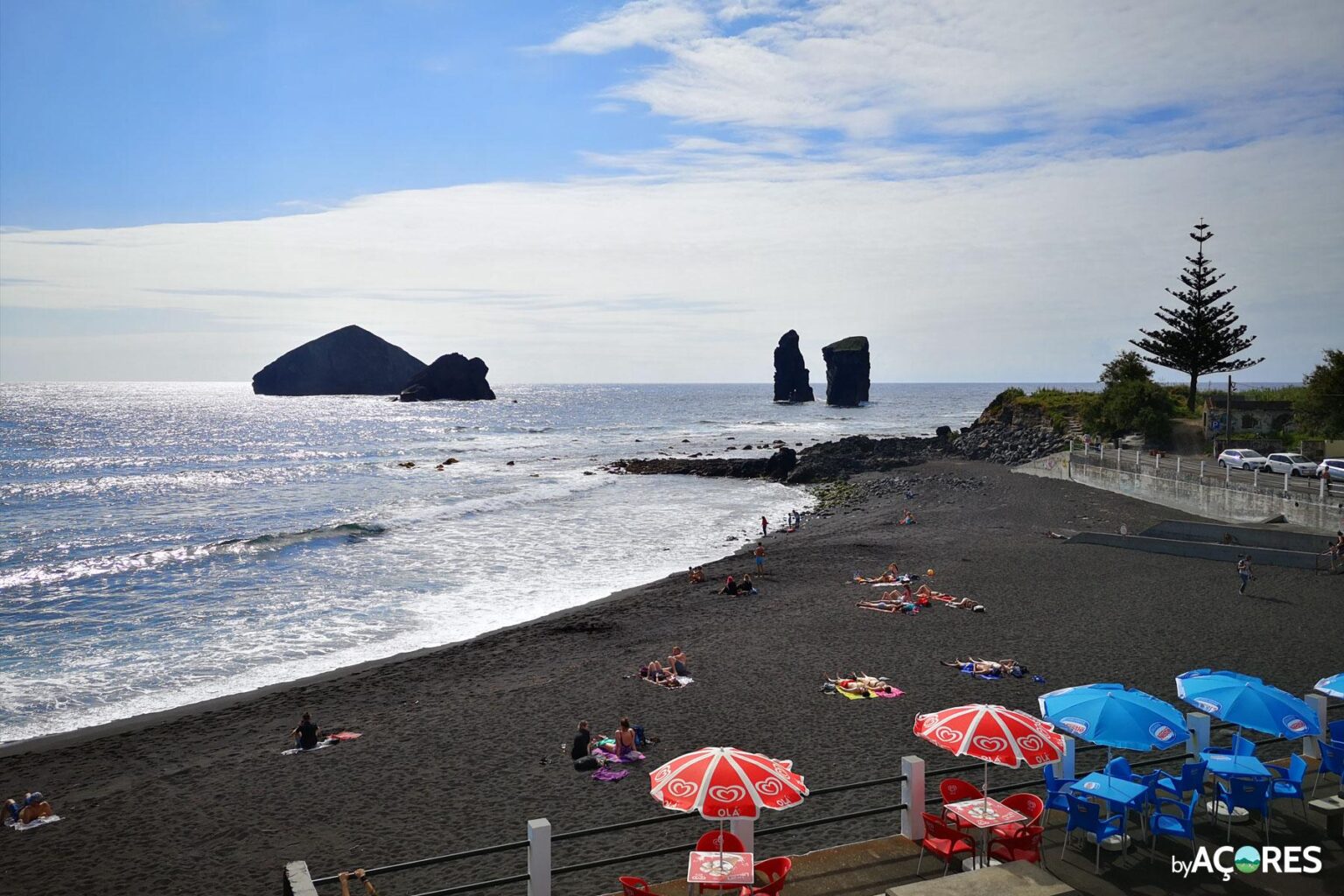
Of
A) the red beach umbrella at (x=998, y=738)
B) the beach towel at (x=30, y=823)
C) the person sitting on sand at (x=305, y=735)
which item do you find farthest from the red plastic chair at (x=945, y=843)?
the beach towel at (x=30, y=823)

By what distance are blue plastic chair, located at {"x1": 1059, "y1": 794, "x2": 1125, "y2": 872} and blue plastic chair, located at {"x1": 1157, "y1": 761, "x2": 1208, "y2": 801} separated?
0.87 m

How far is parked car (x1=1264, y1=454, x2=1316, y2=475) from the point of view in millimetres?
32219

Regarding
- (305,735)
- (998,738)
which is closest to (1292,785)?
(998,738)

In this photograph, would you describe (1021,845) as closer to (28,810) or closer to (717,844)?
(717,844)

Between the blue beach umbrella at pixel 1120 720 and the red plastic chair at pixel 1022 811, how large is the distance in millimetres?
845

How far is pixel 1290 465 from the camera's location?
1288 inches

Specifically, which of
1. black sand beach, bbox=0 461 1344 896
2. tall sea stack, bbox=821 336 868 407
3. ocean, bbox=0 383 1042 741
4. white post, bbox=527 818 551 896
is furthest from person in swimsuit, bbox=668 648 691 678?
tall sea stack, bbox=821 336 868 407

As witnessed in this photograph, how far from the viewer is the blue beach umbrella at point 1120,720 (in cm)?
874

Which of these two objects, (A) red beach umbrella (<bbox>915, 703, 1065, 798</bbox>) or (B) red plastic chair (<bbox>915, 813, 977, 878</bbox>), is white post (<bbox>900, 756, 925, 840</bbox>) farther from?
(A) red beach umbrella (<bbox>915, 703, 1065, 798</bbox>)

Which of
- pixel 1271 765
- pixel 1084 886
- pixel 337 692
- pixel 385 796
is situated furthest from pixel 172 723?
pixel 1271 765

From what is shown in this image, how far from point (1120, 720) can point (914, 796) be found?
233cm

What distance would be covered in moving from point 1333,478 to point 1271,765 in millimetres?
24417

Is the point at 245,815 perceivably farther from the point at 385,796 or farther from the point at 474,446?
the point at 474,446

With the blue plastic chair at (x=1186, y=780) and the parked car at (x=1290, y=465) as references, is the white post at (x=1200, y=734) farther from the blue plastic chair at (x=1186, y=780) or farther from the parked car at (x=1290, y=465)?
the parked car at (x=1290, y=465)
